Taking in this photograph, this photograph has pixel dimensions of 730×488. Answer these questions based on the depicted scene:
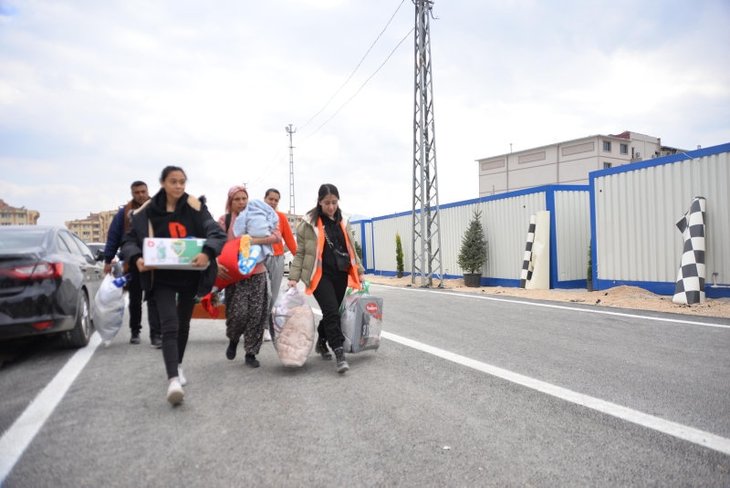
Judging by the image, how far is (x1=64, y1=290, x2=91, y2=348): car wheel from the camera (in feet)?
19.2

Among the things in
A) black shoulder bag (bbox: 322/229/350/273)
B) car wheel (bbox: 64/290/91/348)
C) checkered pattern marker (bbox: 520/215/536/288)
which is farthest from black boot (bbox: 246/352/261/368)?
checkered pattern marker (bbox: 520/215/536/288)

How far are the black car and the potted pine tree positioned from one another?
12.6 meters

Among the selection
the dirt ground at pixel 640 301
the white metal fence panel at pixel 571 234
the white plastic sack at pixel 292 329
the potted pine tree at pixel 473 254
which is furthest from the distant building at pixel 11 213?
the white plastic sack at pixel 292 329

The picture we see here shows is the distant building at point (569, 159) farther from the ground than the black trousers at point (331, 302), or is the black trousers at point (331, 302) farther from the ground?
the distant building at point (569, 159)

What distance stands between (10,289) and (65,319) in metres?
0.61

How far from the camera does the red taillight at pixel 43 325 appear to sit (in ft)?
16.9

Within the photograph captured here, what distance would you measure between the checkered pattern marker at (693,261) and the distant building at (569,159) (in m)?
43.3

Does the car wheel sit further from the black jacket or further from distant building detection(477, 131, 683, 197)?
distant building detection(477, 131, 683, 197)

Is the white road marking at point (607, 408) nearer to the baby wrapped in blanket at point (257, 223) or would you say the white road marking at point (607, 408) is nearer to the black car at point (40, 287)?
the baby wrapped in blanket at point (257, 223)

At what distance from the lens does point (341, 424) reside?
10.8 feet

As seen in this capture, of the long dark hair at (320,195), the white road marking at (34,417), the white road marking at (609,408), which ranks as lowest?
the white road marking at (34,417)

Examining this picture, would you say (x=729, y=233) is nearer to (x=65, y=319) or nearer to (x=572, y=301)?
(x=572, y=301)

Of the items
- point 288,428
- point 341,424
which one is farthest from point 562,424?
point 288,428

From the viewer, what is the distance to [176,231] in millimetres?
4047
